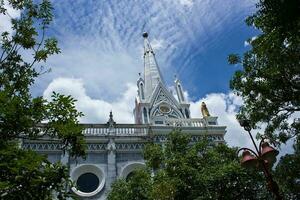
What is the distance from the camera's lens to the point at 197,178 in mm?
13664

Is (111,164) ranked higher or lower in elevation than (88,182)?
higher

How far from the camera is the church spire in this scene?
30073mm

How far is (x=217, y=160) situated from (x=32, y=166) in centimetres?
1067

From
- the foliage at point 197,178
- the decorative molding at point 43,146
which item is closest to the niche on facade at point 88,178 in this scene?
the decorative molding at point 43,146

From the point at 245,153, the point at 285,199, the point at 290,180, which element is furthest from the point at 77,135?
the point at 285,199

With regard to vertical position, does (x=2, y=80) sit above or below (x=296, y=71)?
below

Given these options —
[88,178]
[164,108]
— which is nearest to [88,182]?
[88,178]

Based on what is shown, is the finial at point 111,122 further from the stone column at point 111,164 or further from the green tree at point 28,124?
the green tree at point 28,124

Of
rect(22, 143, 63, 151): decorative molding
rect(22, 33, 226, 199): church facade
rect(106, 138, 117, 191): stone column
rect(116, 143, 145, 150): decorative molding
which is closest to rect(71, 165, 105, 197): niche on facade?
rect(22, 33, 226, 199): church facade

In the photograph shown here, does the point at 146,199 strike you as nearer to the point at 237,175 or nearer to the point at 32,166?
the point at 237,175

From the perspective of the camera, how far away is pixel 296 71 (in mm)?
11281

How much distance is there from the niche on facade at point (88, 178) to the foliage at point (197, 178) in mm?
5632

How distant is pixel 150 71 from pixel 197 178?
19.2 metres

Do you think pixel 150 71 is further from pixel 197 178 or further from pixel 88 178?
pixel 197 178
